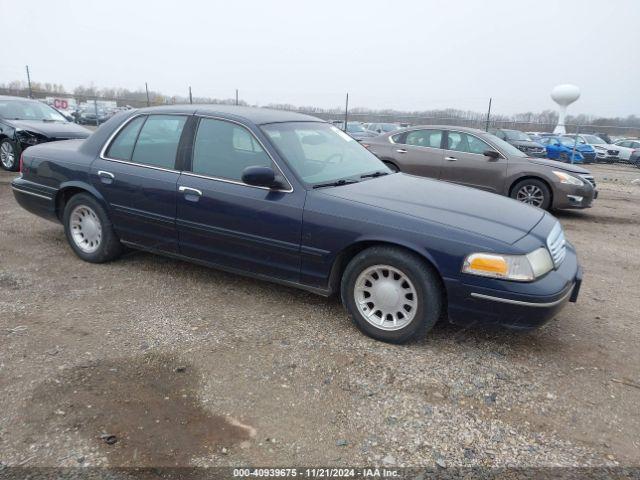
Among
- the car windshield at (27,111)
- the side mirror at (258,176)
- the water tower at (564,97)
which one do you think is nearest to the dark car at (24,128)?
the car windshield at (27,111)

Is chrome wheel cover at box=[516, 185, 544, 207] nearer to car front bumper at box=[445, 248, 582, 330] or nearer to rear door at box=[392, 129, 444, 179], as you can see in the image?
rear door at box=[392, 129, 444, 179]

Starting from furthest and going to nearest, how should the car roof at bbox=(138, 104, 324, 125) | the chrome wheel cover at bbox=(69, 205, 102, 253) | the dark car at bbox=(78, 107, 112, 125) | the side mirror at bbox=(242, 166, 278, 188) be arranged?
the dark car at bbox=(78, 107, 112, 125) < the chrome wheel cover at bbox=(69, 205, 102, 253) < the car roof at bbox=(138, 104, 324, 125) < the side mirror at bbox=(242, 166, 278, 188)

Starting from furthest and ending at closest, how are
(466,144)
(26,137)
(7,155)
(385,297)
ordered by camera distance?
(7,155) → (26,137) → (466,144) → (385,297)

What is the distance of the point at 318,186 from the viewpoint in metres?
3.76

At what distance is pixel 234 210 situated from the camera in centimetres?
387

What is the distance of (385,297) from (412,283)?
9.5 inches

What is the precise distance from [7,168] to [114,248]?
6.85 meters

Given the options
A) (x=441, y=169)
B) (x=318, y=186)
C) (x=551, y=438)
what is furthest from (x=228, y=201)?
(x=441, y=169)

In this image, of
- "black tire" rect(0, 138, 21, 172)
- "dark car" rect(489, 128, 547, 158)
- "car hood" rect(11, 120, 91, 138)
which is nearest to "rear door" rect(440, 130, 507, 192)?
"car hood" rect(11, 120, 91, 138)

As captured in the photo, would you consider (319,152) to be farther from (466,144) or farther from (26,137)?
(26,137)

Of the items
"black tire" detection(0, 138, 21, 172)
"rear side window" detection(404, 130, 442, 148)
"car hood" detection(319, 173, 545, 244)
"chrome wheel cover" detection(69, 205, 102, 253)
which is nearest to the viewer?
"car hood" detection(319, 173, 545, 244)

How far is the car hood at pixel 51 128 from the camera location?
31.1ft

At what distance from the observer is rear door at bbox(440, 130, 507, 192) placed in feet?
27.1

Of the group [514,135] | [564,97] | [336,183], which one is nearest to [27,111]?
[336,183]
